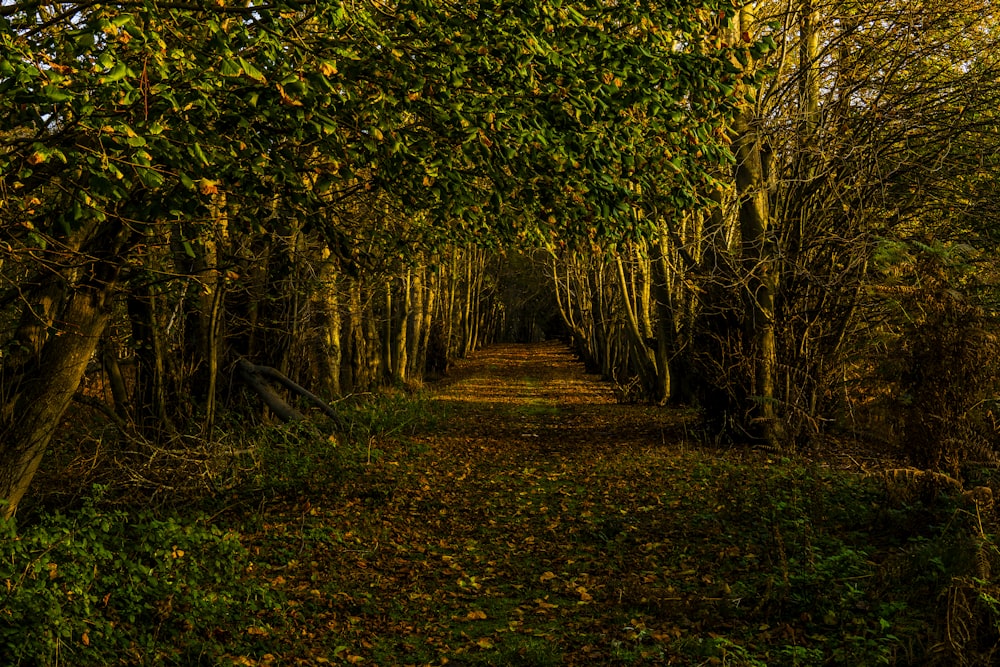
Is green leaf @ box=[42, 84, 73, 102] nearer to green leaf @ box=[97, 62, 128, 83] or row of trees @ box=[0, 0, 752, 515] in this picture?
row of trees @ box=[0, 0, 752, 515]

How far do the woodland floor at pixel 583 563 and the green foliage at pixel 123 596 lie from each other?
1.42ft

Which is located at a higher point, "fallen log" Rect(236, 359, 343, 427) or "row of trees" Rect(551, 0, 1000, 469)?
"row of trees" Rect(551, 0, 1000, 469)

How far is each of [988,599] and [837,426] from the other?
1047cm

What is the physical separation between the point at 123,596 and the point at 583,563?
450 cm

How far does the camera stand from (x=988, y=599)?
5.05 metres

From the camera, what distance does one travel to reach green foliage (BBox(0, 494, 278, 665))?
525 cm

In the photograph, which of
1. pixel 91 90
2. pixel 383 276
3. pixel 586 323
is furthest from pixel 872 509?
pixel 586 323

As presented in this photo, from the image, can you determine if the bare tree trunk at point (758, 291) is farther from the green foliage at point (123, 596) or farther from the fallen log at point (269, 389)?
the green foliage at point (123, 596)

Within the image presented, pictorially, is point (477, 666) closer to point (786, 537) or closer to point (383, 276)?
point (786, 537)

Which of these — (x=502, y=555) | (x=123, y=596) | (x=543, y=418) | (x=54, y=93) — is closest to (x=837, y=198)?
(x=502, y=555)

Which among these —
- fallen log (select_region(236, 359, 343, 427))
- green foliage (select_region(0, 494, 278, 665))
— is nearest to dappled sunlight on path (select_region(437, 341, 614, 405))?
fallen log (select_region(236, 359, 343, 427))

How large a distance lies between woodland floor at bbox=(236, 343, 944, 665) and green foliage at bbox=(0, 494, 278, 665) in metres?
0.43

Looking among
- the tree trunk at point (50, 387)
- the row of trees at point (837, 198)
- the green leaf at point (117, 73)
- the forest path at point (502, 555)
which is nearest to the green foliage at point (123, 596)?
the forest path at point (502, 555)

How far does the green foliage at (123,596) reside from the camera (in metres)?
Answer: 5.25
